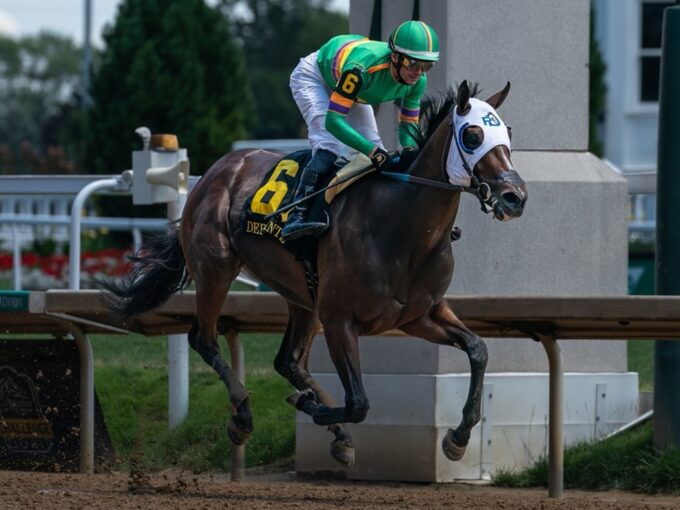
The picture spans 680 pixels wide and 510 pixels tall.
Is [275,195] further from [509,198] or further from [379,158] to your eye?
[509,198]

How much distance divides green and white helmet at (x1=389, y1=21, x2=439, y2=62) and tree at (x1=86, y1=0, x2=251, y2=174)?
13.7 m

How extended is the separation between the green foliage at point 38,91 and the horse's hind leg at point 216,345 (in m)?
22.8

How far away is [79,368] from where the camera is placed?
332 inches

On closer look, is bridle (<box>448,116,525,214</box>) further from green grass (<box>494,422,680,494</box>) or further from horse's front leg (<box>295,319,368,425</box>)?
green grass (<box>494,422,680,494</box>)

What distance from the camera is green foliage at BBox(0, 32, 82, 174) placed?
49.2 metres

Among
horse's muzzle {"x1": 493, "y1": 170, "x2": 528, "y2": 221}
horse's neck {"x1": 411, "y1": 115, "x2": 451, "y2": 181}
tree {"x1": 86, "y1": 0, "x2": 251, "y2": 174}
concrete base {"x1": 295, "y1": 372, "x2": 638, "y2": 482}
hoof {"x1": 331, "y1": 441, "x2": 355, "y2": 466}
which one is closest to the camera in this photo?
horse's muzzle {"x1": 493, "y1": 170, "x2": 528, "y2": 221}

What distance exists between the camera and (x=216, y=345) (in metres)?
7.61

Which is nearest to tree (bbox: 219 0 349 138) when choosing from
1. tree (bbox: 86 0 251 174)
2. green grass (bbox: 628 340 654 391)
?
tree (bbox: 86 0 251 174)

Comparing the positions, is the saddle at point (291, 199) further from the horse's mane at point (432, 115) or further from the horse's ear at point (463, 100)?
the horse's ear at point (463, 100)

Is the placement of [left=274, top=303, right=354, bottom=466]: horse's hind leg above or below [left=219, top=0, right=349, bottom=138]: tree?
below

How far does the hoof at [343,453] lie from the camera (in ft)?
22.7

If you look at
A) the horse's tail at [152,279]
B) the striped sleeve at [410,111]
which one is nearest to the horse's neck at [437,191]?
the striped sleeve at [410,111]

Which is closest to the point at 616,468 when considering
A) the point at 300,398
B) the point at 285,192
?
the point at 300,398

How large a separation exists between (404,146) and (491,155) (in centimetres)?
71
